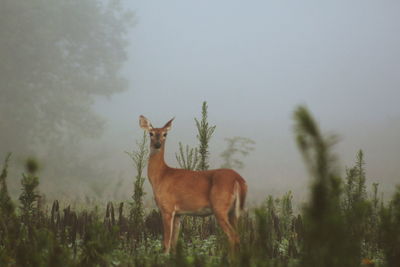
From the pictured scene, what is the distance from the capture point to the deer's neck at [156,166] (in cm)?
780

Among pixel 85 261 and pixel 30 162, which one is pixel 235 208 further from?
pixel 30 162

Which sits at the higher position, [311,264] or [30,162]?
[30,162]

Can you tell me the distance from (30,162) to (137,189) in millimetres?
3339

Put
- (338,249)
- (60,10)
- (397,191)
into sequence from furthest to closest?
(60,10) → (397,191) → (338,249)

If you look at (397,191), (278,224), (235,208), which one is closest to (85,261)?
(397,191)

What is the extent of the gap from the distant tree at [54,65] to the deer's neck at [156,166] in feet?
78.0

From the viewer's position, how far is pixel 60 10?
35.0 m

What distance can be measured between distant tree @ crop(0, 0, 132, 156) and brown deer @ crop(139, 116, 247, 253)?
79.7 feet

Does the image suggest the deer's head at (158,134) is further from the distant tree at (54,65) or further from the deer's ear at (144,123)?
the distant tree at (54,65)

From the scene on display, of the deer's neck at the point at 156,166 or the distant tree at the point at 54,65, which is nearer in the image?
the deer's neck at the point at 156,166

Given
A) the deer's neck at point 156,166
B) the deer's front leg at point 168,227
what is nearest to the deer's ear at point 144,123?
the deer's neck at point 156,166

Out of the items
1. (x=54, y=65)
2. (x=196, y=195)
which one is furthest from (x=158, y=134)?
(x=54, y=65)

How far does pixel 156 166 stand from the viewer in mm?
7902

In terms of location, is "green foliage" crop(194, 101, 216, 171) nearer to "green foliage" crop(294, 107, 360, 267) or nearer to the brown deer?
the brown deer
